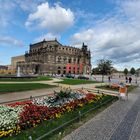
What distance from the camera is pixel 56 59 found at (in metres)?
151

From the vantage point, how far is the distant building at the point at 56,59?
146000 millimetres

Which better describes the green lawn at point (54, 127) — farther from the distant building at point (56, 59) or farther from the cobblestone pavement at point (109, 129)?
the distant building at point (56, 59)

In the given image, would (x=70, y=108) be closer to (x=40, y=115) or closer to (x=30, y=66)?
(x=40, y=115)

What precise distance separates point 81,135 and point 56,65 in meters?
142

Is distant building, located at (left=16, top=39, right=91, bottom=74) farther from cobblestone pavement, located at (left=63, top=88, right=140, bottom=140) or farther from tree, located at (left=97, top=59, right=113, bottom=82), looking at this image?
cobblestone pavement, located at (left=63, top=88, right=140, bottom=140)

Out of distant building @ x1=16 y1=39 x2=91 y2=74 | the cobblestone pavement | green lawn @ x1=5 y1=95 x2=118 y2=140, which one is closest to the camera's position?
green lawn @ x1=5 y1=95 x2=118 y2=140

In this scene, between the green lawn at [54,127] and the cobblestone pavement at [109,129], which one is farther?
the cobblestone pavement at [109,129]

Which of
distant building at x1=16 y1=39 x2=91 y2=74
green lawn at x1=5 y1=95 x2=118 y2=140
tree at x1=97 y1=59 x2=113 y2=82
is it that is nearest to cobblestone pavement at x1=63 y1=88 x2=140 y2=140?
green lawn at x1=5 y1=95 x2=118 y2=140

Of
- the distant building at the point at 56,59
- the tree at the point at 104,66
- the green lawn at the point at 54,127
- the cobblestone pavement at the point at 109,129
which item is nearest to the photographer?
the green lawn at the point at 54,127

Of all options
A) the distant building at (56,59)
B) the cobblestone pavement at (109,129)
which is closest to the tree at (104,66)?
the cobblestone pavement at (109,129)

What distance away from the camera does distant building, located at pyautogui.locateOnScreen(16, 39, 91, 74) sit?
146 m

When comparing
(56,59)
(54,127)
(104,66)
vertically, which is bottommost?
(54,127)

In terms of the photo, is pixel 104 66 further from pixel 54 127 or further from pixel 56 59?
pixel 56 59

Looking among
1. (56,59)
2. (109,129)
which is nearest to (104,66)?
(109,129)
